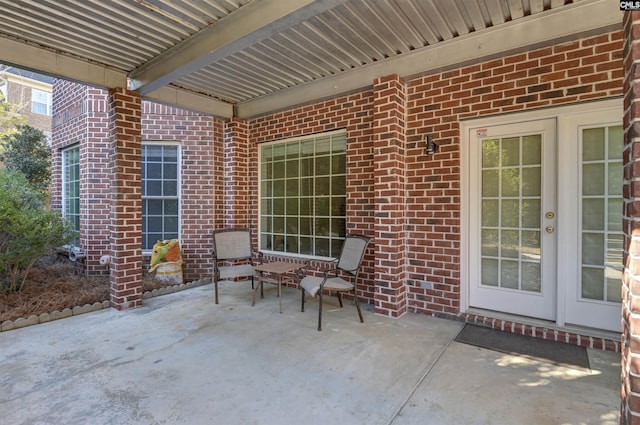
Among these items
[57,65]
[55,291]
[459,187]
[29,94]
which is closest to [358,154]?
[459,187]

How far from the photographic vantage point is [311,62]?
395cm

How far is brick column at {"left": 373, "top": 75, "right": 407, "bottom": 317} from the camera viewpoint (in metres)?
3.72

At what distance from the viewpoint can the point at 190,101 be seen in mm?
4855

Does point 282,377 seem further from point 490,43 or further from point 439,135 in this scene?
point 490,43

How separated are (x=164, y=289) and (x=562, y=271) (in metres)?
5.01

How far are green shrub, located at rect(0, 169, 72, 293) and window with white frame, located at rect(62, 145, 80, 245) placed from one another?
1.76m

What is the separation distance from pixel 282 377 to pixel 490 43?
11.9ft

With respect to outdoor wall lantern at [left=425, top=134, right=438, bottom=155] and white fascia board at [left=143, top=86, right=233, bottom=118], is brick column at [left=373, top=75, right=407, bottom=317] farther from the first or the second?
white fascia board at [left=143, top=86, right=233, bottom=118]

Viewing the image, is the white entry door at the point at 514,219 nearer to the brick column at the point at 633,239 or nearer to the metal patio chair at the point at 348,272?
the metal patio chair at the point at 348,272

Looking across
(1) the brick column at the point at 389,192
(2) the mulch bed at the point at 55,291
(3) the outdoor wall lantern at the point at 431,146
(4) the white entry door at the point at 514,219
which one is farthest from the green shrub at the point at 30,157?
(4) the white entry door at the point at 514,219

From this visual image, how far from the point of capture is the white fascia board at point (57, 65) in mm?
3289

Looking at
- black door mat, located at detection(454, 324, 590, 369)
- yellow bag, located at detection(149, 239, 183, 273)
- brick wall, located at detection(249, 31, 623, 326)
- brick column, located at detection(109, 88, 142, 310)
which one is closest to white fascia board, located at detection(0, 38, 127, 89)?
brick column, located at detection(109, 88, 142, 310)

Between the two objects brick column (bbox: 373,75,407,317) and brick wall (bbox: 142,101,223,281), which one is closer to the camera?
brick column (bbox: 373,75,407,317)

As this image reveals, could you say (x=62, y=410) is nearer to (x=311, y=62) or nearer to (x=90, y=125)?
(x=311, y=62)
